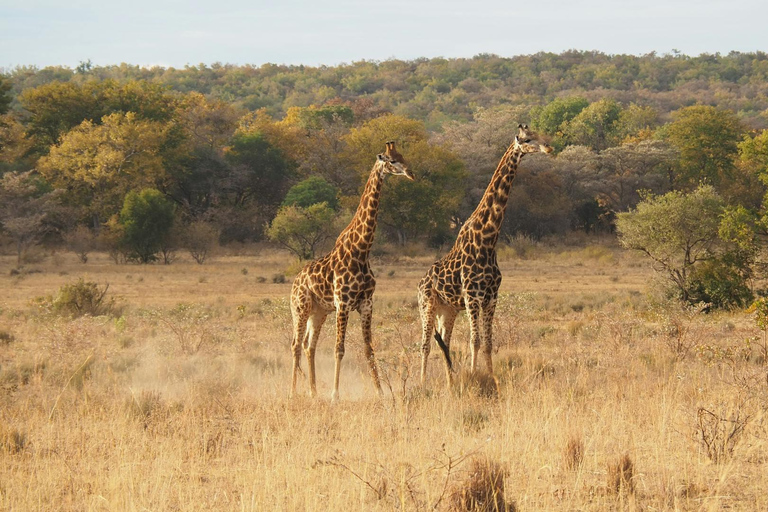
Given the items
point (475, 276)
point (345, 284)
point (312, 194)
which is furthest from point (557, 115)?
point (345, 284)

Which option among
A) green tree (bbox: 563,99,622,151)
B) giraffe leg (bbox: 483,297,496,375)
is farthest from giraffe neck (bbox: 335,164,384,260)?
green tree (bbox: 563,99,622,151)

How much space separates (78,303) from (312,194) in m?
23.0

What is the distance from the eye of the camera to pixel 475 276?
928 cm

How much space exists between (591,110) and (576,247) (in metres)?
18.1

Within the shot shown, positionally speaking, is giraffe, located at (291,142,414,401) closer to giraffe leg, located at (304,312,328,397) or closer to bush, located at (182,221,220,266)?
giraffe leg, located at (304,312,328,397)

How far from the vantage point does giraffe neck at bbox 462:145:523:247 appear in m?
9.57

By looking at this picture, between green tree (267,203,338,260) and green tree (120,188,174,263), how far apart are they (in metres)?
4.92

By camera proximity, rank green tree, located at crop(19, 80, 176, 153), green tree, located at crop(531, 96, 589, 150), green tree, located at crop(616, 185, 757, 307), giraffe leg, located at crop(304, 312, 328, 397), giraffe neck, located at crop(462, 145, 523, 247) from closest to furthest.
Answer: giraffe leg, located at crop(304, 312, 328, 397) < giraffe neck, located at crop(462, 145, 523, 247) < green tree, located at crop(616, 185, 757, 307) < green tree, located at crop(19, 80, 176, 153) < green tree, located at crop(531, 96, 589, 150)

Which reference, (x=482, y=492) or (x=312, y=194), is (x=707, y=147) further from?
(x=482, y=492)

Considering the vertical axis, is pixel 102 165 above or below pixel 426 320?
above

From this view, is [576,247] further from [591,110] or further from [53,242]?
[53,242]

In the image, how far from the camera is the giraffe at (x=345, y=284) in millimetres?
8875

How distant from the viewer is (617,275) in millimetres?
31844

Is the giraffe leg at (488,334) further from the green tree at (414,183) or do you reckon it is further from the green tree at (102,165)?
the green tree at (102,165)
